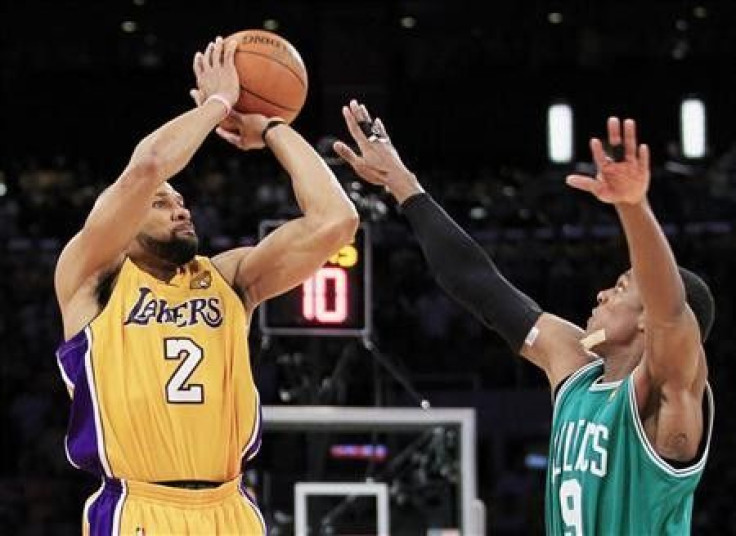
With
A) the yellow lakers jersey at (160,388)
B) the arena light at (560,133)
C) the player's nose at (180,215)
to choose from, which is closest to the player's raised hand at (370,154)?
the player's nose at (180,215)

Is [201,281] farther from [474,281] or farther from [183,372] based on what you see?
[474,281]

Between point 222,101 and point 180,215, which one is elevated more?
point 222,101

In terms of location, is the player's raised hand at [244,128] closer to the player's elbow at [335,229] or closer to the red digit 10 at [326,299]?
the player's elbow at [335,229]

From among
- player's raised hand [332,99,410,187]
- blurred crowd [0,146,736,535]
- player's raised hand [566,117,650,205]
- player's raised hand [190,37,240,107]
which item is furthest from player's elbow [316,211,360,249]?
blurred crowd [0,146,736,535]

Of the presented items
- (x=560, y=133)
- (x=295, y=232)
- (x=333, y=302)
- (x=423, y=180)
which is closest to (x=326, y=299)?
(x=333, y=302)

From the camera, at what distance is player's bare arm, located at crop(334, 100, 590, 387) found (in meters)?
4.76

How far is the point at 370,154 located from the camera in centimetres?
504

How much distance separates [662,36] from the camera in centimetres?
1905

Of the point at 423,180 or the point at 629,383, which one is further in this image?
the point at 423,180

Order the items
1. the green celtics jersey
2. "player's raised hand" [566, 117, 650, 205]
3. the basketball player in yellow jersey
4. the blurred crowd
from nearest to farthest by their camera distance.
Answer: "player's raised hand" [566, 117, 650, 205] → the green celtics jersey → the basketball player in yellow jersey → the blurred crowd

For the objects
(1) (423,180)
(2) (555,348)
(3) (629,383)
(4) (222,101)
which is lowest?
(3) (629,383)

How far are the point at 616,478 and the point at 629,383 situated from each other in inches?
9.4

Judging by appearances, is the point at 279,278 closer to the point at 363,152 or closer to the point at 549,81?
the point at 363,152

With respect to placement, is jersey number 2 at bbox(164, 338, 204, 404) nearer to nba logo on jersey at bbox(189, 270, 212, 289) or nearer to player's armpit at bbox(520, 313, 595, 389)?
nba logo on jersey at bbox(189, 270, 212, 289)
